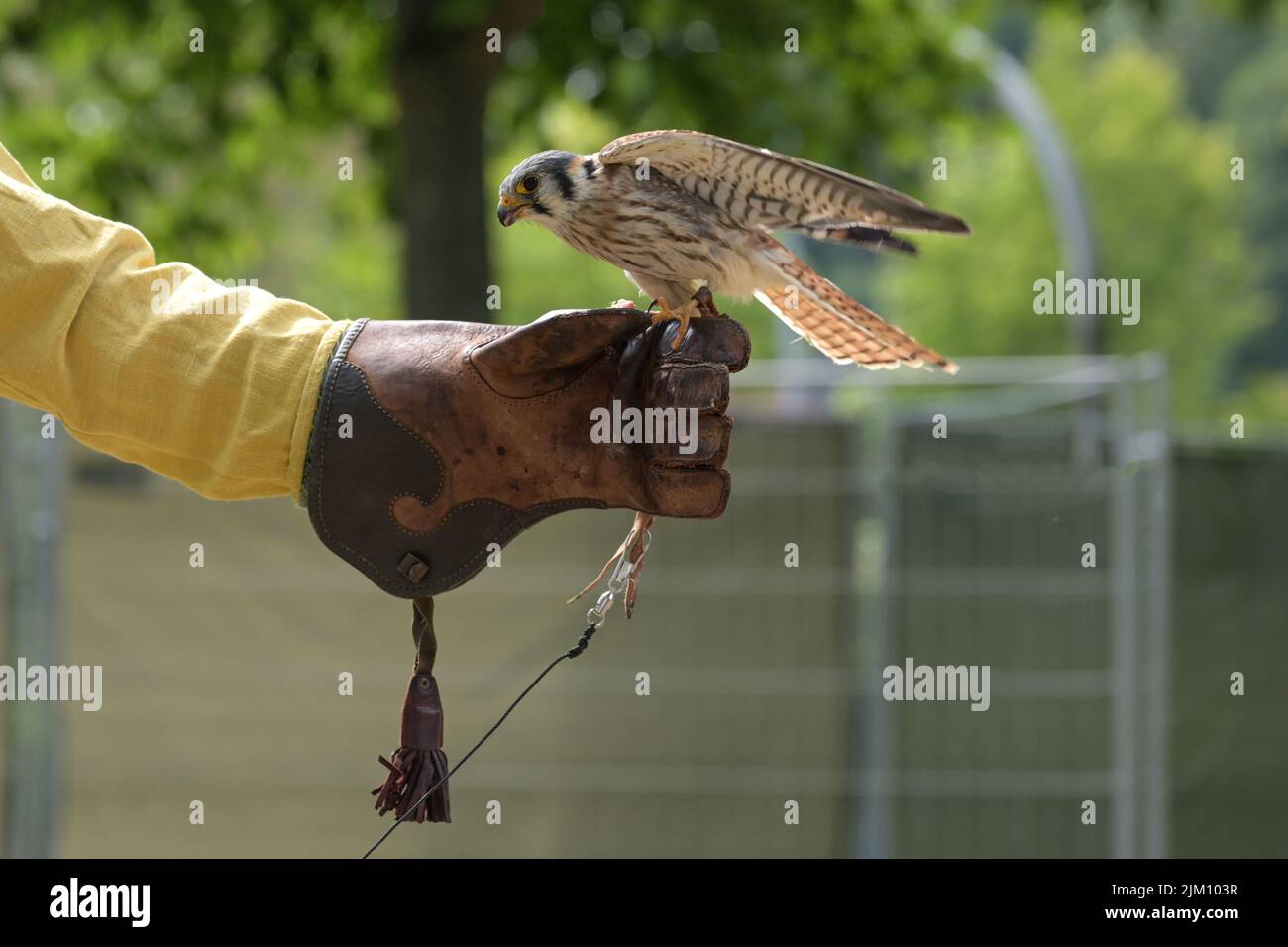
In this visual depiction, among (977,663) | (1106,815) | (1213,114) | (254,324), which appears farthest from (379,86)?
(1213,114)

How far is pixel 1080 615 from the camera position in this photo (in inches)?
231

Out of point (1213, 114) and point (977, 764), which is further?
point (1213, 114)

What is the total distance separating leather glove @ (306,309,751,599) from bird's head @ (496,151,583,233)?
925 mm

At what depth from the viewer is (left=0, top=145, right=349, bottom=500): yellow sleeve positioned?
6.63 feet

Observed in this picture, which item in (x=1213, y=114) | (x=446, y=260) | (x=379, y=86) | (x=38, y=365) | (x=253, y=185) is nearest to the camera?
(x=38, y=365)

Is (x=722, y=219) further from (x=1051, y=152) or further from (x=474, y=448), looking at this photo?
(x=1051, y=152)

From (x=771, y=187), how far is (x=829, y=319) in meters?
0.40

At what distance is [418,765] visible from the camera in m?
2.05

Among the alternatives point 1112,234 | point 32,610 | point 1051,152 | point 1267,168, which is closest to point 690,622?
point 32,610

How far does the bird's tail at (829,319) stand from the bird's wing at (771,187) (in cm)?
12

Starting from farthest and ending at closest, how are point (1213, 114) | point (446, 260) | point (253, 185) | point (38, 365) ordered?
point (1213, 114)
point (253, 185)
point (446, 260)
point (38, 365)

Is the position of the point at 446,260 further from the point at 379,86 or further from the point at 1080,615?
the point at 1080,615

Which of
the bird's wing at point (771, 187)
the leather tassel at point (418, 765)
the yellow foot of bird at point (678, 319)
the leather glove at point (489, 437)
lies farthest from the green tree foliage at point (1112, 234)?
the leather tassel at point (418, 765)

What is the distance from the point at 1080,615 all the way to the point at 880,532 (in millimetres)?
799
